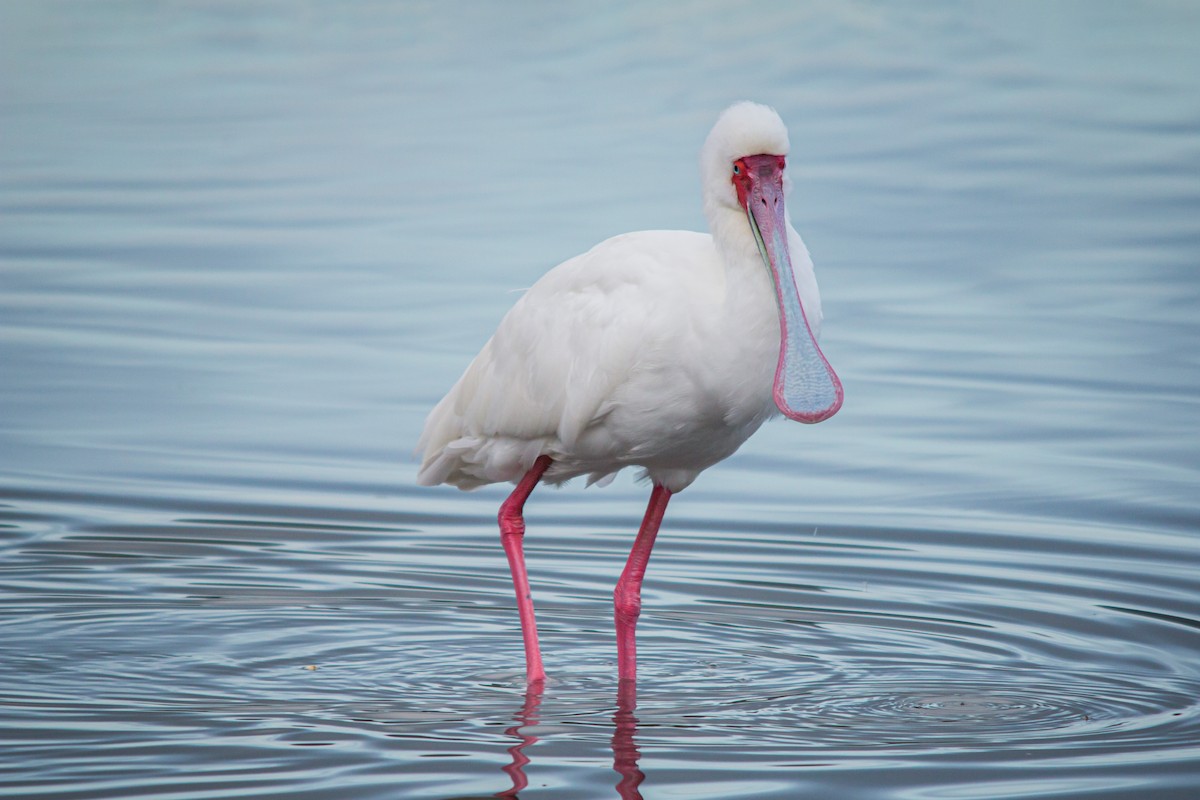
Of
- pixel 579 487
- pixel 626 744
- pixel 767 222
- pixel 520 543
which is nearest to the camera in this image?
pixel 626 744

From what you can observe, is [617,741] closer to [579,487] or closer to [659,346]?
[659,346]

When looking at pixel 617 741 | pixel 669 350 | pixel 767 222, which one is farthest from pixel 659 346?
pixel 617 741

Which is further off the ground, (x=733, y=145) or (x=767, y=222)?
(x=733, y=145)

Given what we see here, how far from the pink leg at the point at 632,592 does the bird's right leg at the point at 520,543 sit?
0.30 metres

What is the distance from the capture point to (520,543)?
8477mm

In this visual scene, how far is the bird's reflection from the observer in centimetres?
638

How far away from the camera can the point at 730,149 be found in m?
7.40

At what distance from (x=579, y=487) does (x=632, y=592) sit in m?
3.22

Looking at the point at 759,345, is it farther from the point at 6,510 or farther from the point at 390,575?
the point at 6,510

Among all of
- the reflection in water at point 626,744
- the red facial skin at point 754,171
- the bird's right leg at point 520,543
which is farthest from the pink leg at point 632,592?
the red facial skin at point 754,171

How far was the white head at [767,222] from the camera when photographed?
23.3ft

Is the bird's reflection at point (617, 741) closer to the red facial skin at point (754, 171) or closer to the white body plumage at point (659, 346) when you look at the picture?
the white body plumage at point (659, 346)

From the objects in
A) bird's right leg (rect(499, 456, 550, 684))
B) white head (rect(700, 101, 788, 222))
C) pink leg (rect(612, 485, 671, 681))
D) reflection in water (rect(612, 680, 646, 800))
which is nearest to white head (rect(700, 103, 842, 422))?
white head (rect(700, 101, 788, 222))

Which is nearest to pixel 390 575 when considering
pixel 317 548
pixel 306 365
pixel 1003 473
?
pixel 317 548
